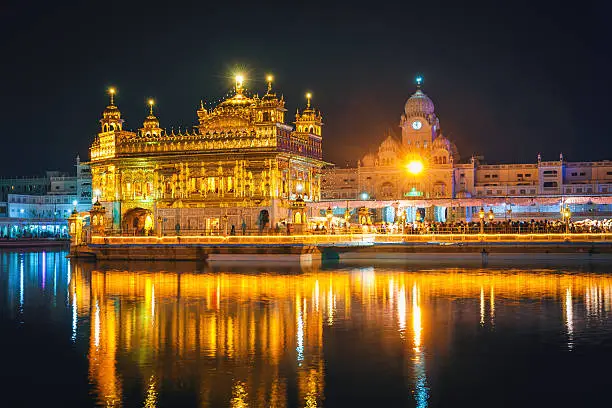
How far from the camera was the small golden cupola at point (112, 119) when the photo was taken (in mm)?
57031

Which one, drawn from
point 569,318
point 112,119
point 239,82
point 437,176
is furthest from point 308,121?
point 569,318

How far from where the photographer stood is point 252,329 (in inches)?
720

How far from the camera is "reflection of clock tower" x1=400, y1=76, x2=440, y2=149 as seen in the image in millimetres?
92250

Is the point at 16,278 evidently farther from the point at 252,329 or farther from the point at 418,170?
the point at 418,170

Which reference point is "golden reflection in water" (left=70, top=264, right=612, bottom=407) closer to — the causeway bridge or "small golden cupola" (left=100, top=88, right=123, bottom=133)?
the causeway bridge

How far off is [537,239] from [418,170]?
1635 inches

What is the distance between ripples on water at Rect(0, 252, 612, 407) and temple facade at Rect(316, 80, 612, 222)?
177 ft

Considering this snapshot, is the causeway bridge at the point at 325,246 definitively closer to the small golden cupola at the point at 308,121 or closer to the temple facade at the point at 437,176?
the small golden cupola at the point at 308,121

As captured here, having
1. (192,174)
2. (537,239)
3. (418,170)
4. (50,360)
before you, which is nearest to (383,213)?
(418,170)

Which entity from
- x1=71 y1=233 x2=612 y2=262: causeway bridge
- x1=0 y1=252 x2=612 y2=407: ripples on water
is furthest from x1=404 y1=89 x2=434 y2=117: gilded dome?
x1=0 y1=252 x2=612 y2=407: ripples on water

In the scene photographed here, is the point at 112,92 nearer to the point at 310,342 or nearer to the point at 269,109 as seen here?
the point at 269,109

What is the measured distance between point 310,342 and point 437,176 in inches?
2904

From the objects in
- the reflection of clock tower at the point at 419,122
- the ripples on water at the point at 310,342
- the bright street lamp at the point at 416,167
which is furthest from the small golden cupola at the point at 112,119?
the reflection of clock tower at the point at 419,122

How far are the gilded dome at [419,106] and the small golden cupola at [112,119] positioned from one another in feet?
144
